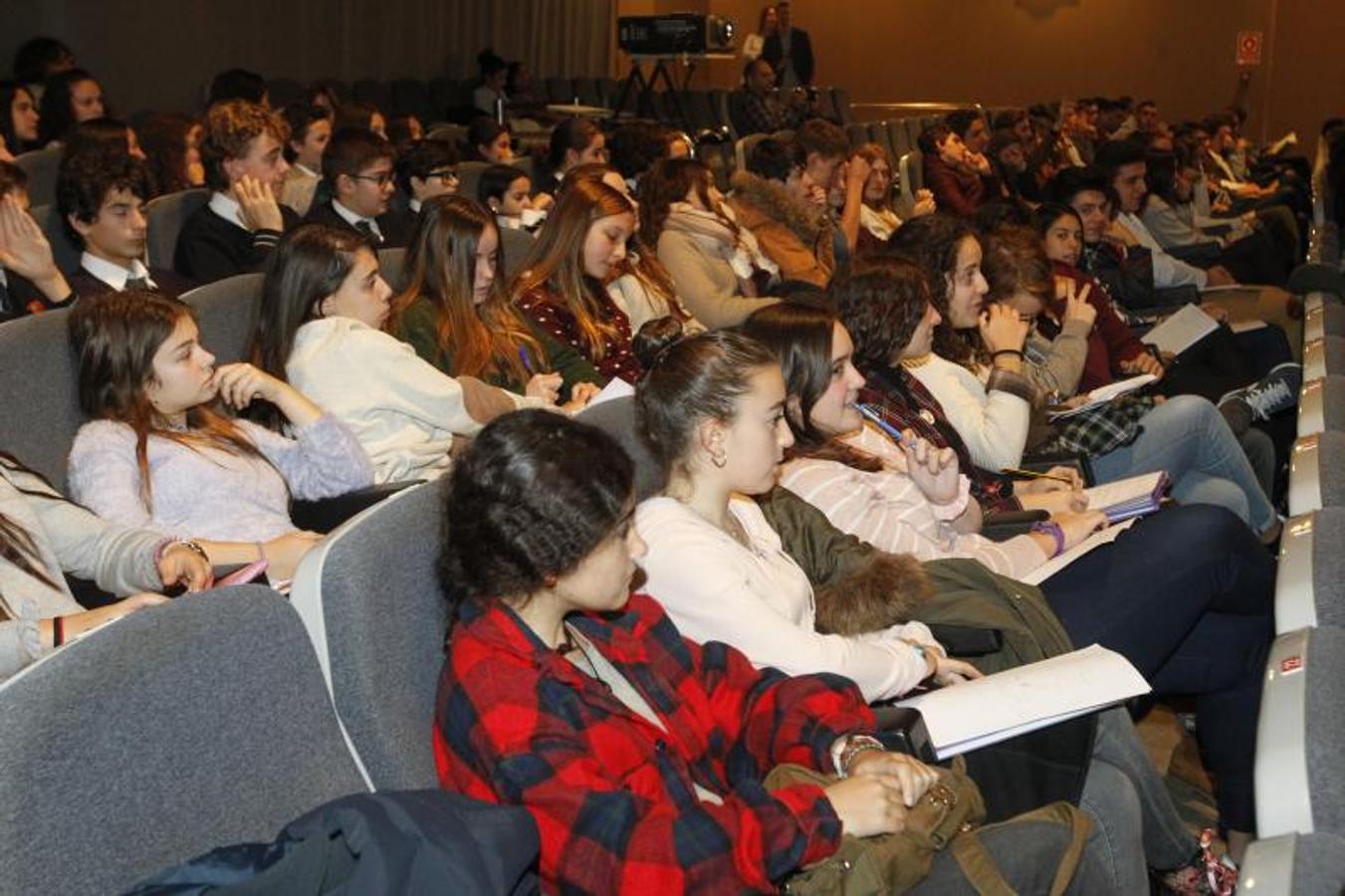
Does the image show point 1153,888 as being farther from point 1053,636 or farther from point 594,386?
point 594,386

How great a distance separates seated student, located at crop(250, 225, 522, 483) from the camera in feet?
9.85

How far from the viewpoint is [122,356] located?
2451 millimetres


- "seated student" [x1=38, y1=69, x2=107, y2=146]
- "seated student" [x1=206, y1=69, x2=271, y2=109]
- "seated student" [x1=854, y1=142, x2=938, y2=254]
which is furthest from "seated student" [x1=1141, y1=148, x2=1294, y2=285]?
"seated student" [x1=38, y1=69, x2=107, y2=146]

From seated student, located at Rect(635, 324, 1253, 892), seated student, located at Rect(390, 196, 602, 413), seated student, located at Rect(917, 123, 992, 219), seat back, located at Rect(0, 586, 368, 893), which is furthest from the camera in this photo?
seated student, located at Rect(917, 123, 992, 219)

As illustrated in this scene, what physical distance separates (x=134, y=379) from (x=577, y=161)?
145 inches

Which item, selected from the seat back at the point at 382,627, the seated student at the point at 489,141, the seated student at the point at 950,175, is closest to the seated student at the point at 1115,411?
the seat back at the point at 382,627

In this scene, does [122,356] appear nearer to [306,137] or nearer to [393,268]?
[393,268]

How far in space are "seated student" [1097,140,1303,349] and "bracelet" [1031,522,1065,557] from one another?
2.93 meters

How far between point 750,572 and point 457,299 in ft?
4.99

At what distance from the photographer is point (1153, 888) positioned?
235 cm

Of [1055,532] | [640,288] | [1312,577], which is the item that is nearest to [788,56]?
[640,288]

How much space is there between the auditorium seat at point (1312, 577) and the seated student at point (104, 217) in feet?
8.08

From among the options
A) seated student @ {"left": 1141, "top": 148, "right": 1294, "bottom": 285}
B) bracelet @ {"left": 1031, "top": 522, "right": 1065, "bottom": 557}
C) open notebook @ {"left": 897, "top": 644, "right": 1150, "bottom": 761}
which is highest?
open notebook @ {"left": 897, "top": 644, "right": 1150, "bottom": 761}

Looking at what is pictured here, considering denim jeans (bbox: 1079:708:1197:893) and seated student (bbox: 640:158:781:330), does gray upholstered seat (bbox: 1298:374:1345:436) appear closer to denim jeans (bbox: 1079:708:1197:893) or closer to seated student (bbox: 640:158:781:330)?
denim jeans (bbox: 1079:708:1197:893)
